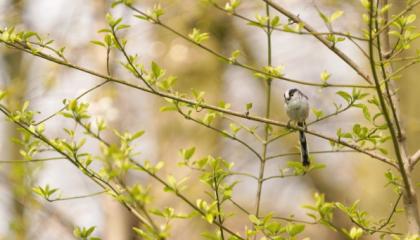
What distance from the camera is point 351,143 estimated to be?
261cm

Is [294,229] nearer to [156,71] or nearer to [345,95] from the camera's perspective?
[345,95]

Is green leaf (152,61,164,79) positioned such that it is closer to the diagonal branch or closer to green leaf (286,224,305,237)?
the diagonal branch

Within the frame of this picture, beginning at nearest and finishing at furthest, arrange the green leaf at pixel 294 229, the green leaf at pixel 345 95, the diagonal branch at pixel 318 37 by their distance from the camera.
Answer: the green leaf at pixel 294 229 → the diagonal branch at pixel 318 37 → the green leaf at pixel 345 95

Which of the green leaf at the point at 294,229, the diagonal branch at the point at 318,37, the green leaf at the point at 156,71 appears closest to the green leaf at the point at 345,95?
the diagonal branch at the point at 318,37

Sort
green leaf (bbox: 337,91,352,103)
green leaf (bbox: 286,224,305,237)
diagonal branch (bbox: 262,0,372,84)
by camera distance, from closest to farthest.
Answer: green leaf (bbox: 286,224,305,237)
diagonal branch (bbox: 262,0,372,84)
green leaf (bbox: 337,91,352,103)

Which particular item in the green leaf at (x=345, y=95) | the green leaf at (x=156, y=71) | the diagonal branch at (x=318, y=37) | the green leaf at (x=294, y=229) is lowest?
the green leaf at (x=294, y=229)

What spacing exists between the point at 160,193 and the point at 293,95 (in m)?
2.15

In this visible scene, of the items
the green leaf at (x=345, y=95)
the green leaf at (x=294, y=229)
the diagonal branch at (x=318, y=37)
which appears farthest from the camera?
the green leaf at (x=345, y=95)

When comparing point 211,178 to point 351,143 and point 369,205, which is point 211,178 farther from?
point 369,205

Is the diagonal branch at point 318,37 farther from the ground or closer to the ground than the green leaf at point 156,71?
farther from the ground

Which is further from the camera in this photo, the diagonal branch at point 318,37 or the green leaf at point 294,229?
the diagonal branch at point 318,37

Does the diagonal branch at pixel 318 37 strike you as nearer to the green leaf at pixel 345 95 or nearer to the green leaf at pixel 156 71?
the green leaf at pixel 345 95

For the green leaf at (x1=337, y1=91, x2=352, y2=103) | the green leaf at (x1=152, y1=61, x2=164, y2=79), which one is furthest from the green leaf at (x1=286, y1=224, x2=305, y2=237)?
the green leaf at (x1=152, y1=61, x2=164, y2=79)

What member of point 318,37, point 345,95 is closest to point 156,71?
point 318,37
